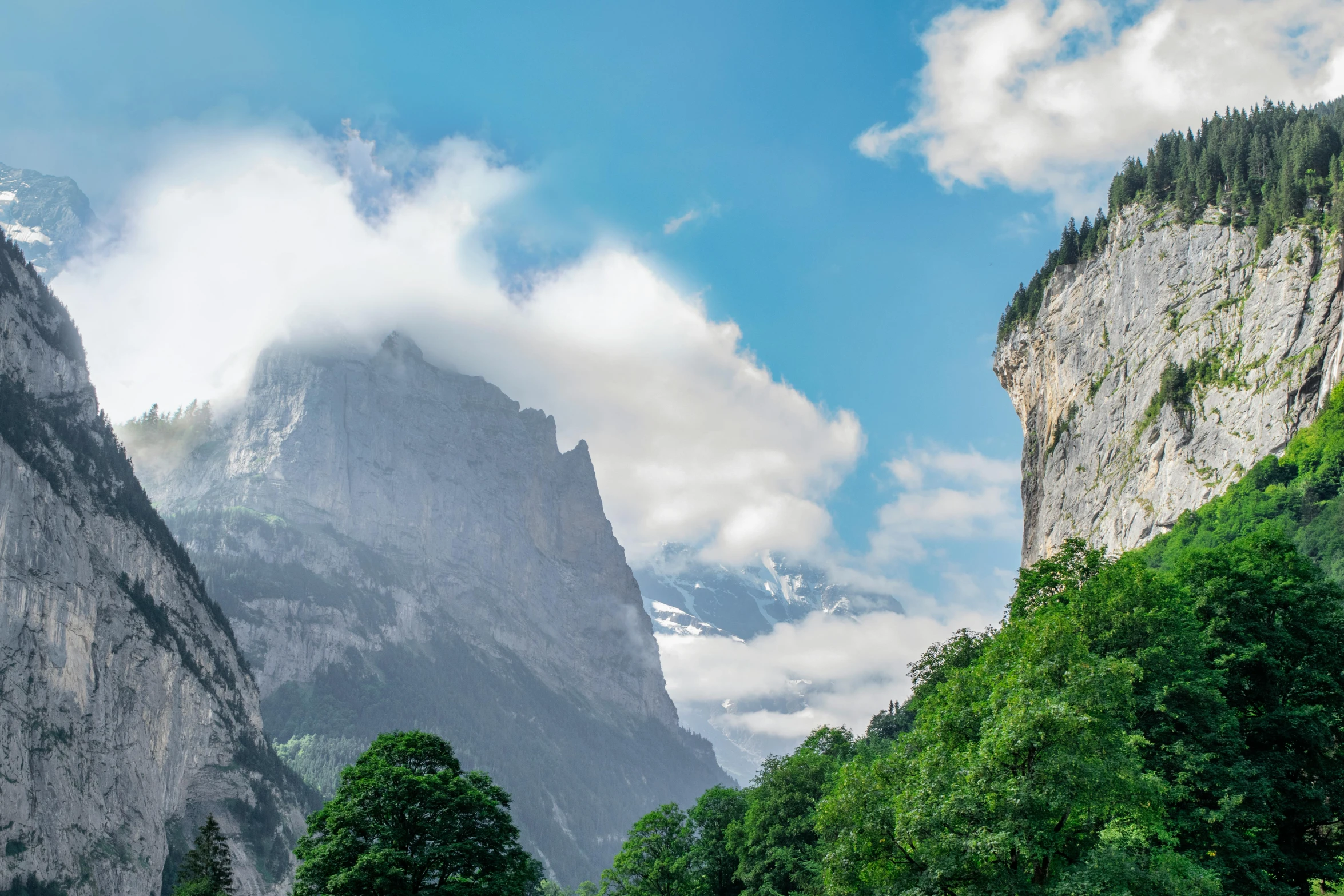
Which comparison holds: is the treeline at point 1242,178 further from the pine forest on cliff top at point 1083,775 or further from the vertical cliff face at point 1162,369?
the pine forest on cliff top at point 1083,775

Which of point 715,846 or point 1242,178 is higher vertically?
point 1242,178

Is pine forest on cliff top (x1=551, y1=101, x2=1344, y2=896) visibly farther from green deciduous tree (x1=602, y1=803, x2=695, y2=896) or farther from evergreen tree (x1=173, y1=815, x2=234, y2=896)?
evergreen tree (x1=173, y1=815, x2=234, y2=896)

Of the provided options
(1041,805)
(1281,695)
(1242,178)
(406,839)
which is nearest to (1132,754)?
(1041,805)

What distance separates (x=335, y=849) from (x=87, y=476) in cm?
17620

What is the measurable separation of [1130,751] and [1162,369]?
113683 mm

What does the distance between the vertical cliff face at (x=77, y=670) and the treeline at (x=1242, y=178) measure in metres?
160

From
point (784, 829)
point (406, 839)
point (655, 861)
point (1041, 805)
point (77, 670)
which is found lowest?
point (655, 861)

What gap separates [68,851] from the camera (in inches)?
5468

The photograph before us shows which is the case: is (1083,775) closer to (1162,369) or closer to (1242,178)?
(1162,369)

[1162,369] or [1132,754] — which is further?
[1162,369]

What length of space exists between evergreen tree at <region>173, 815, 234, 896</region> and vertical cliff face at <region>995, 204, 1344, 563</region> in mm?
104616

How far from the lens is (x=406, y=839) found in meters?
41.1

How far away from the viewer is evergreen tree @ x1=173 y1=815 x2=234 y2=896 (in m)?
73.8

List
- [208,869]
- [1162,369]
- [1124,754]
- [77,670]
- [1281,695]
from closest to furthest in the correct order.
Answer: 1. [1124,754]
2. [1281,695]
3. [208,869]
4. [1162,369]
5. [77,670]
